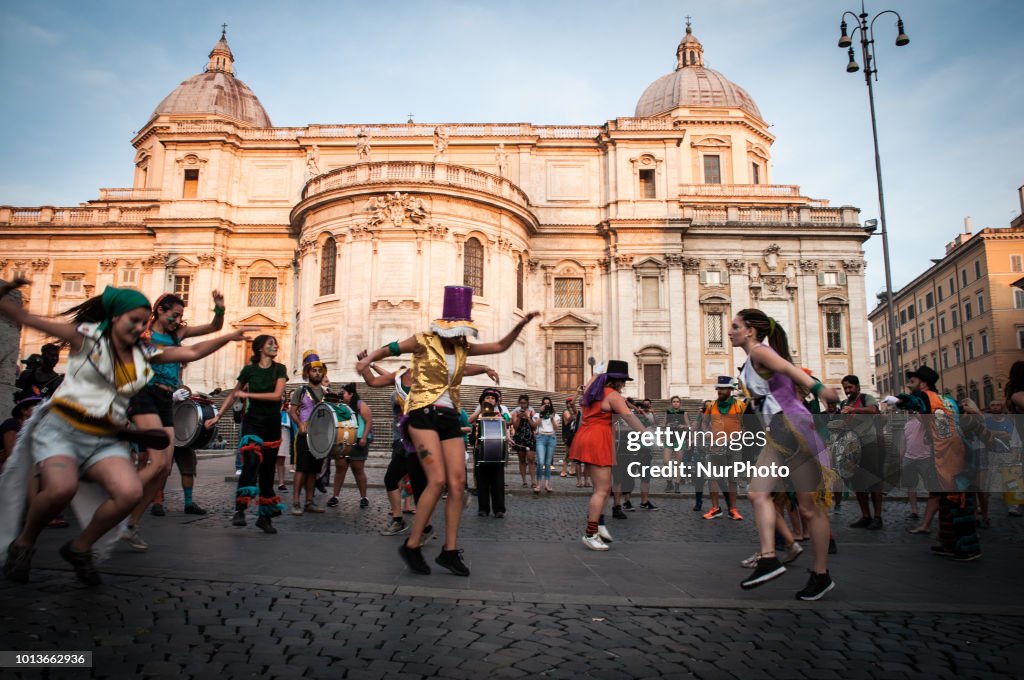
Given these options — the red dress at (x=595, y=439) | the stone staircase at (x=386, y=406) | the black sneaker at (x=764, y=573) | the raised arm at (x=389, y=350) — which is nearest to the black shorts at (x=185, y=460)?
the raised arm at (x=389, y=350)

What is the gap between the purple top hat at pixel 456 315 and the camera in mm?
5863

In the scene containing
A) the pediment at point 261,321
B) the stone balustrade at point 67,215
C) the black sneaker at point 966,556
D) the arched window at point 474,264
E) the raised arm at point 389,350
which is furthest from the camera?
the stone balustrade at point 67,215

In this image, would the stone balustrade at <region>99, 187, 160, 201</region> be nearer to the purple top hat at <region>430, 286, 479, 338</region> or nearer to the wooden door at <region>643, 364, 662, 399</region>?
the wooden door at <region>643, 364, 662, 399</region>

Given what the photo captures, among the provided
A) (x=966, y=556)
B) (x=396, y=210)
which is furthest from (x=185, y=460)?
(x=396, y=210)

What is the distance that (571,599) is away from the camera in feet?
15.3

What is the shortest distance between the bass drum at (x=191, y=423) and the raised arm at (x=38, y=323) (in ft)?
12.8

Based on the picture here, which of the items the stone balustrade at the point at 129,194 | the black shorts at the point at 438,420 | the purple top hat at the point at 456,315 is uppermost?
the stone balustrade at the point at 129,194

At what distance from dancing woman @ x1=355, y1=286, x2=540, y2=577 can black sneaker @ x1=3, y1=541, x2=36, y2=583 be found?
→ 2.38m

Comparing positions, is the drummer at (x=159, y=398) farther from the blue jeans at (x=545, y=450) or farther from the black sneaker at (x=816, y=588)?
the blue jeans at (x=545, y=450)

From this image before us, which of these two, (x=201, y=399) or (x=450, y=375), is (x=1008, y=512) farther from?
(x=201, y=399)

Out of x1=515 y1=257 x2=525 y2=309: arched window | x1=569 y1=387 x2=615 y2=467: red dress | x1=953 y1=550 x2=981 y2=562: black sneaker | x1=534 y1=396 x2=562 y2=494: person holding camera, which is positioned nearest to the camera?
x1=953 y1=550 x2=981 y2=562: black sneaker

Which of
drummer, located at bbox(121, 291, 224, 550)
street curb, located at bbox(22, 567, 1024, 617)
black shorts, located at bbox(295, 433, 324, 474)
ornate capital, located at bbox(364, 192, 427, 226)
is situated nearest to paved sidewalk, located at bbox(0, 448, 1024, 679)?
street curb, located at bbox(22, 567, 1024, 617)

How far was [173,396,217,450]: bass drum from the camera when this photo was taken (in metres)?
8.18

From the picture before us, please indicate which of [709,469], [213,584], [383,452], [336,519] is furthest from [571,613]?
[383,452]
